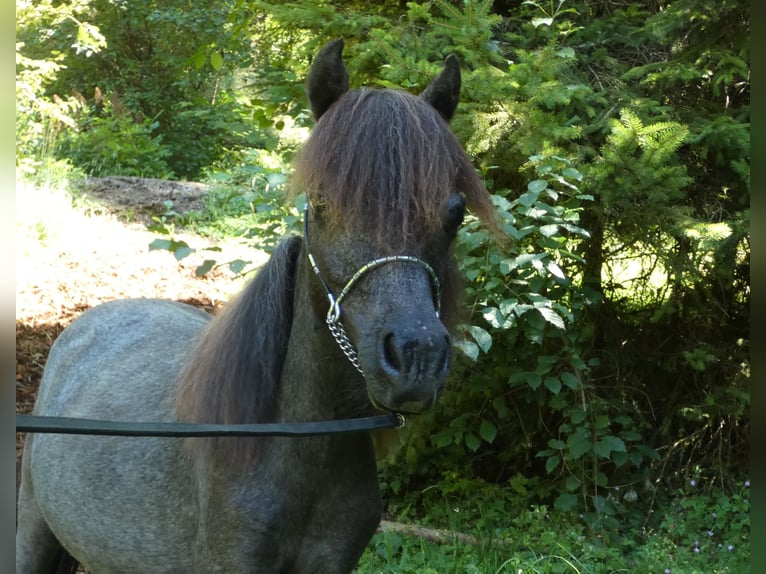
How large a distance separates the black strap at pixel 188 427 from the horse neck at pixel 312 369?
0.51ft

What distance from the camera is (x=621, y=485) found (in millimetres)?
4922

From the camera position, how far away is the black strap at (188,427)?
63.7 inches

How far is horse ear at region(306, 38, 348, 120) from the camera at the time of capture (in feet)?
7.23

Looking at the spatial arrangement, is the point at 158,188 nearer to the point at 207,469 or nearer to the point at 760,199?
the point at 207,469

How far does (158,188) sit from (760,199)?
1105 centimetres

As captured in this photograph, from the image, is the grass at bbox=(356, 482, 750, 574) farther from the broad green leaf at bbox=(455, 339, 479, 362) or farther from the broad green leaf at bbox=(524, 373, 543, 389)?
the broad green leaf at bbox=(455, 339, 479, 362)

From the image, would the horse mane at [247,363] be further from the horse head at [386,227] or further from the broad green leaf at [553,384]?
the broad green leaf at [553,384]

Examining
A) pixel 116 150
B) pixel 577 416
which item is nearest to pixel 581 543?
pixel 577 416

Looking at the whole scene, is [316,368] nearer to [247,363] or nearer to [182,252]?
[247,363]

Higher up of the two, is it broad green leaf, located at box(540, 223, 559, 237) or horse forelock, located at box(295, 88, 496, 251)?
horse forelock, located at box(295, 88, 496, 251)

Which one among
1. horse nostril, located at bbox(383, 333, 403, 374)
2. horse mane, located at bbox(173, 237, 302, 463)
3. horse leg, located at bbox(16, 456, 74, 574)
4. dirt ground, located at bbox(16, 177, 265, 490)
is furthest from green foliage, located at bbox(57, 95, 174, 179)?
horse nostril, located at bbox(383, 333, 403, 374)

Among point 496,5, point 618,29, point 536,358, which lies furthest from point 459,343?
point 496,5

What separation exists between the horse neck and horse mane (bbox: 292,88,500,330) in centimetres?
28

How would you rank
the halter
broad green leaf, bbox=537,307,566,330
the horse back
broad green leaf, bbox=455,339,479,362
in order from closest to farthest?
the halter < the horse back < broad green leaf, bbox=455,339,479,362 < broad green leaf, bbox=537,307,566,330
